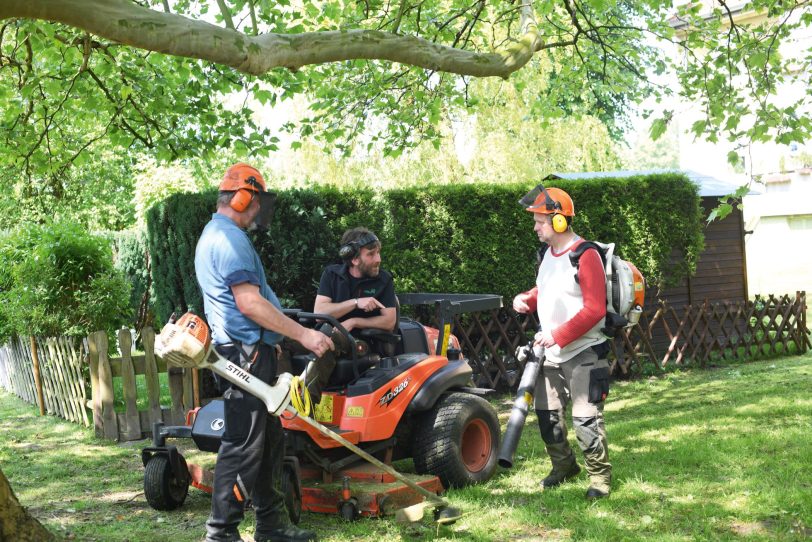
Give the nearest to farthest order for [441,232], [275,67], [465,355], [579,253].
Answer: [579,253]
[275,67]
[441,232]
[465,355]

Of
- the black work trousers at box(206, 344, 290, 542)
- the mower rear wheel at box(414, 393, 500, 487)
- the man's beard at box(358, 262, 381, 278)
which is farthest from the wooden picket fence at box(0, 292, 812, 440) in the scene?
the black work trousers at box(206, 344, 290, 542)

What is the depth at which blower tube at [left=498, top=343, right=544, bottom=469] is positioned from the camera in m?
5.74

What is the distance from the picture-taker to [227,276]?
189 inches

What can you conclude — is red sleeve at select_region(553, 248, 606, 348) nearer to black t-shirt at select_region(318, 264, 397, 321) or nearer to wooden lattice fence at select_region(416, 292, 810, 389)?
black t-shirt at select_region(318, 264, 397, 321)

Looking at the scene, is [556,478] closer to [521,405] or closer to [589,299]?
[521,405]

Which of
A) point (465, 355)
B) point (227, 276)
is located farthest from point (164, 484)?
point (465, 355)

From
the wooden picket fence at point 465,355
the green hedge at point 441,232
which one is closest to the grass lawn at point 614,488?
the wooden picket fence at point 465,355

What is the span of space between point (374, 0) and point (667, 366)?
22.1ft

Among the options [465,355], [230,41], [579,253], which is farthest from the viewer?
[465,355]

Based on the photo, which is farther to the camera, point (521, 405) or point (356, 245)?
point (356, 245)

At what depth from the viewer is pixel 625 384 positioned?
1205 cm

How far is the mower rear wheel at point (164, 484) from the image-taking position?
19.8ft

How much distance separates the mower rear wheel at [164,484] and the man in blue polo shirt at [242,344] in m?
1.24

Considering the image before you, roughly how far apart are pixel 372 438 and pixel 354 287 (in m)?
1.54
